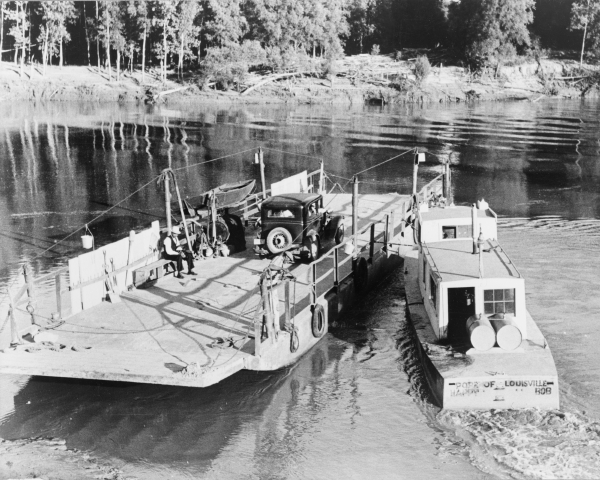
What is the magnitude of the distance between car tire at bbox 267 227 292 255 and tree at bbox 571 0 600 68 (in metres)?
103

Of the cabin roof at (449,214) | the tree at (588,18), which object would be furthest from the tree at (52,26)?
the cabin roof at (449,214)

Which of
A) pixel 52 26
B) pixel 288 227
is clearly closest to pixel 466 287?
pixel 288 227

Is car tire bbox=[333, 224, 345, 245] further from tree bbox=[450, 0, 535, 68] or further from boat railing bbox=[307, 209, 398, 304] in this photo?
tree bbox=[450, 0, 535, 68]

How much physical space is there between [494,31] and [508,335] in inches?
3946

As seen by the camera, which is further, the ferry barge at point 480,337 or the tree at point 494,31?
the tree at point 494,31

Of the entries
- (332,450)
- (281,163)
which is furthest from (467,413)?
(281,163)

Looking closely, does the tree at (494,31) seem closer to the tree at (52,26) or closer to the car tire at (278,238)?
the tree at (52,26)

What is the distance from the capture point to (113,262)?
21.7 meters

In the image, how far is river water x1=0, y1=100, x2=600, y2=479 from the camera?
51.5ft

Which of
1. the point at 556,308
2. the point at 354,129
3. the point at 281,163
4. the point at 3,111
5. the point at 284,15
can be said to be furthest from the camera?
the point at 284,15

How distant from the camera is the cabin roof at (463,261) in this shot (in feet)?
61.4

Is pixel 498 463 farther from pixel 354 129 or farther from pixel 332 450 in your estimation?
pixel 354 129

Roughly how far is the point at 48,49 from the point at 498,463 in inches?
4247

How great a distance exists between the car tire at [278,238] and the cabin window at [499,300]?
8.02 meters
